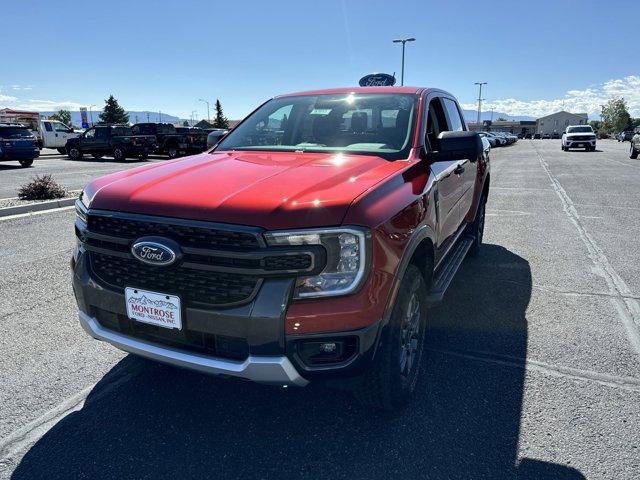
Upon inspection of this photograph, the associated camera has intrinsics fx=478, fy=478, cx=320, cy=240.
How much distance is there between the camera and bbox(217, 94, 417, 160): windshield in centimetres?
333

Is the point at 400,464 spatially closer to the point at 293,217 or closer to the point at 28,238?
the point at 293,217

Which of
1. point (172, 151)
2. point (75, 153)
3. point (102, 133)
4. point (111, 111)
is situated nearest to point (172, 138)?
point (172, 151)

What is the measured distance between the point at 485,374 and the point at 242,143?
97.3 inches

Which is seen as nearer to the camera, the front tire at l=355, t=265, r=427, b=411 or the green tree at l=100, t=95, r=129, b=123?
the front tire at l=355, t=265, r=427, b=411

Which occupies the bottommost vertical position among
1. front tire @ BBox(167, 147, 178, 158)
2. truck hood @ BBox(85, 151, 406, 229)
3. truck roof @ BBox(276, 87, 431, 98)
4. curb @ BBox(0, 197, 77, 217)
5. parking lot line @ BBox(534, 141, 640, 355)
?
parking lot line @ BBox(534, 141, 640, 355)

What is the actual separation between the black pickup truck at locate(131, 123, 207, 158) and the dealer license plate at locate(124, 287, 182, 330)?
71.1 feet

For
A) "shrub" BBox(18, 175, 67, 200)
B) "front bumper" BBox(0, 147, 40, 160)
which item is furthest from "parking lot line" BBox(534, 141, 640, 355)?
"front bumper" BBox(0, 147, 40, 160)

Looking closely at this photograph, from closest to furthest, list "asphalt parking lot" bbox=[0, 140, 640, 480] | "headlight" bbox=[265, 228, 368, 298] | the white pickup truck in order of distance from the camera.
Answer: "headlight" bbox=[265, 228, 368, 298]
"asphalt parking lot" bbox=[0, 140, 640, 480]
the white pickup truck

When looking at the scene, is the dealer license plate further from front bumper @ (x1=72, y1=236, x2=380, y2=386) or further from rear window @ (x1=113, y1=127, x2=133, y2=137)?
rear window @ (x1=113, y1=127, x2=133, y2=137)

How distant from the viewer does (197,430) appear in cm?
255

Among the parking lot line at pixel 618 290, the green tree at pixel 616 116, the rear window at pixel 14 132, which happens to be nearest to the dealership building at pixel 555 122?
the green tree at pixel 616 116

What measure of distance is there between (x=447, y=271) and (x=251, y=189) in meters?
2.11

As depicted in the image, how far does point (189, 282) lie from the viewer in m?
2.20

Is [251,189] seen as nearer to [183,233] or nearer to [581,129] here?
[183,233]
